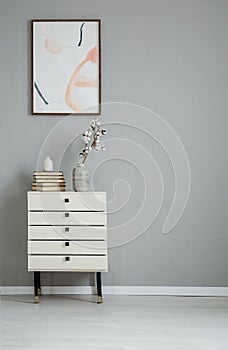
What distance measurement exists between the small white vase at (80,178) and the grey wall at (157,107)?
0.76 feet

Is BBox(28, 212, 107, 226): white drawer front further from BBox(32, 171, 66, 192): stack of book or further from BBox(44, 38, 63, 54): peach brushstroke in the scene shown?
BBox(44, 38, 63, 54): peach brushstroke

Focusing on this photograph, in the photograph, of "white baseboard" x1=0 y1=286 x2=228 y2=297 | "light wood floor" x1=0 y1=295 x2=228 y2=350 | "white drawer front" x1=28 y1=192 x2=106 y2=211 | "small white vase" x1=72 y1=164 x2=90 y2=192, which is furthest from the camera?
"white baseboard" x1=0 y1=286 x2=228 y2=297

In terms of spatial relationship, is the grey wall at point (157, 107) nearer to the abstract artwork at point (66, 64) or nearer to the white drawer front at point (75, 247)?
the abstract artwork at point (66, 64)

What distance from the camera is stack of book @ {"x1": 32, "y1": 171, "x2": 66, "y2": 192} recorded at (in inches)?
162

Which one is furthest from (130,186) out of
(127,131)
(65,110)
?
(65,110)

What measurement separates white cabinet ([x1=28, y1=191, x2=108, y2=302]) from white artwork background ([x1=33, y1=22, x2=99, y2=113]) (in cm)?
73

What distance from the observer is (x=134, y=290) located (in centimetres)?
436

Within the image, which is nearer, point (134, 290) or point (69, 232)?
point (69, 232)

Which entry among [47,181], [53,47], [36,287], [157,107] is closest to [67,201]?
[47,181]

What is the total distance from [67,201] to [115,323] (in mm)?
908

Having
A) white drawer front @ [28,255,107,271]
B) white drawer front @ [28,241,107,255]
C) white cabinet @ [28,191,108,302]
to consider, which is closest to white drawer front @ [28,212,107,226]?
white cabinet @ [28,191,108,302]

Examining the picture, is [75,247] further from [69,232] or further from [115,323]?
[115,323]

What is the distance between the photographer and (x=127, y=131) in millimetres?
4371

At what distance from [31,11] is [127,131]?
1113mm
